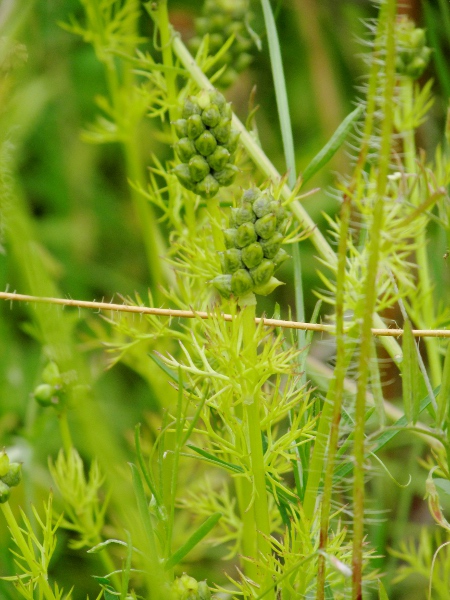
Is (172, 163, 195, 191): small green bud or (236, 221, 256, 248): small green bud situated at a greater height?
(172, 163, 195, 191): small green bud

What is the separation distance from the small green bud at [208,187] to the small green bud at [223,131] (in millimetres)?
26

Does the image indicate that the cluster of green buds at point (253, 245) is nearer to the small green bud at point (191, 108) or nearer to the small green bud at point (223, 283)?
the small green bud at point (223, 283)

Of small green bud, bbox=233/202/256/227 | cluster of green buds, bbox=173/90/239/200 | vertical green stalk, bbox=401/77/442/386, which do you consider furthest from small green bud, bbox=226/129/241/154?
vertical green stalk, bbox=401/77/442/386

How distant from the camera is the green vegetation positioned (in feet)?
1.31

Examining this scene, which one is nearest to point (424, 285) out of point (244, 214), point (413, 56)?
point (413, 56)

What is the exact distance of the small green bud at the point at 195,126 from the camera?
0.52 m

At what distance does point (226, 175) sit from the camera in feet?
1.75

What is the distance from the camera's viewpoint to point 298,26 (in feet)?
4.35

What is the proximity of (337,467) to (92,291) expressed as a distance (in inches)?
33.5

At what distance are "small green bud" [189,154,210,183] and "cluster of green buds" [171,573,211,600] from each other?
0.84ft

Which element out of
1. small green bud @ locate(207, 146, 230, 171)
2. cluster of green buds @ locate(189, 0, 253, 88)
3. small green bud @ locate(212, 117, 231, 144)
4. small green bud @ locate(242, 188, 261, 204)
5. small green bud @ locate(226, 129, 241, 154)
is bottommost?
small green bud @ locate(242, 188, 261, 204)

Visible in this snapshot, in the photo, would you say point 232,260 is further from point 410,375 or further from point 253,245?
point 410,375

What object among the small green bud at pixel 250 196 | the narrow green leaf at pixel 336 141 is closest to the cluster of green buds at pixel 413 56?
the narrow green leaf at pixel 336 141

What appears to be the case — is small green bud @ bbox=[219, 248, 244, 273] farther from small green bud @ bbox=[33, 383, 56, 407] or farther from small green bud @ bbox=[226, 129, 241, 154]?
small green bud @ bbox=[33, 383, 56, 407]
